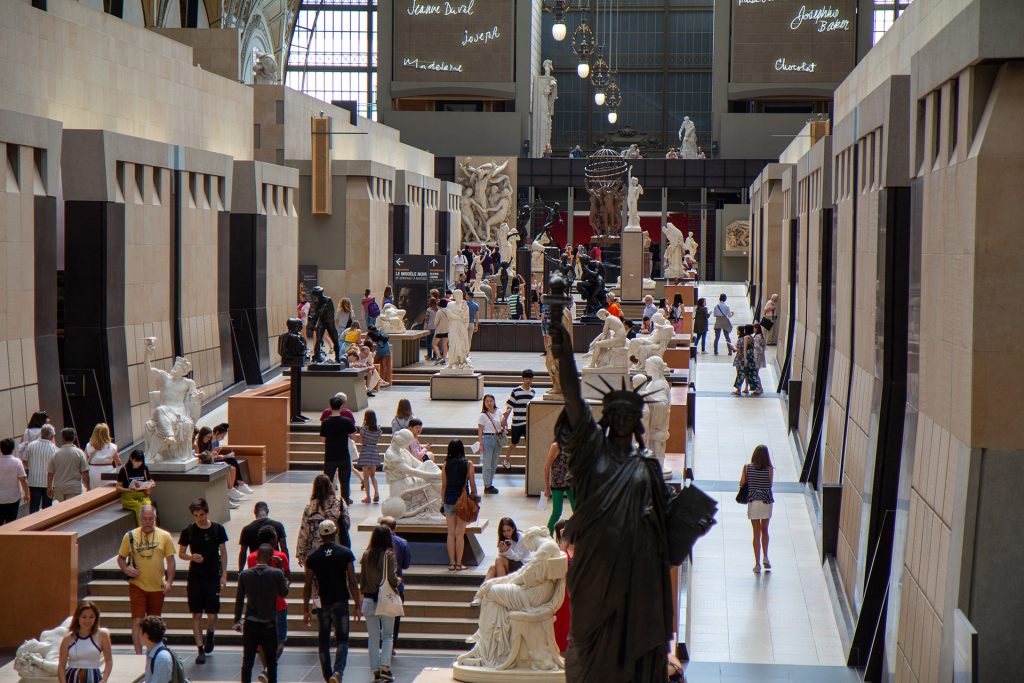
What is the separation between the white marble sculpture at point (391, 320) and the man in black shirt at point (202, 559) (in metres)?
14.0

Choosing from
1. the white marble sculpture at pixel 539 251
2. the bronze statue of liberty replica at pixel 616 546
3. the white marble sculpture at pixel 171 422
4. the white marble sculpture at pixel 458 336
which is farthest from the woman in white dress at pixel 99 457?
the white marble sculpture at pixel 539 251

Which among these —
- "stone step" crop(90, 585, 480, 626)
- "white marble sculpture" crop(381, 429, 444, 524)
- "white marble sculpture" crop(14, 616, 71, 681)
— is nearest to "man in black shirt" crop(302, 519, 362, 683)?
"white marble sculpture" crop(14, 616, 71, 681)

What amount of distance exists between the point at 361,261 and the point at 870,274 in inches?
Result: 843

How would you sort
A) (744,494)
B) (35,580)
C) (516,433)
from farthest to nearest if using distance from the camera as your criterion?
(516,433), (744,494), (35,580)

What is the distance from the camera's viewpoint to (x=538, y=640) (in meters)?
8.95

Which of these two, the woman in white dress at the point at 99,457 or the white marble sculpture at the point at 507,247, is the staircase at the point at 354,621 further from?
the white marble sculpture at the point at 507,247

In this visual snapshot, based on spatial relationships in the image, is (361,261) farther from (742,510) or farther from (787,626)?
(787,626)

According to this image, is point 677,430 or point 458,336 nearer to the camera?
point 677,430

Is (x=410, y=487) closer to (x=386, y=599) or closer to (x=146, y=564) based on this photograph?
(x=386, y=599)

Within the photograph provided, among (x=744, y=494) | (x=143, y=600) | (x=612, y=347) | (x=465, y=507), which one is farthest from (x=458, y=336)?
(x=143, y=600)

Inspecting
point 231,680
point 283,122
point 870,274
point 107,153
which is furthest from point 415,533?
point 283,122

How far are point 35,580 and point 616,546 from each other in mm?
8951

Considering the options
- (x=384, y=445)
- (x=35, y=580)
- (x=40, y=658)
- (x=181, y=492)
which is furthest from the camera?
(x=384, y=445)

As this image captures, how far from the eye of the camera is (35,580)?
39.7 feet
